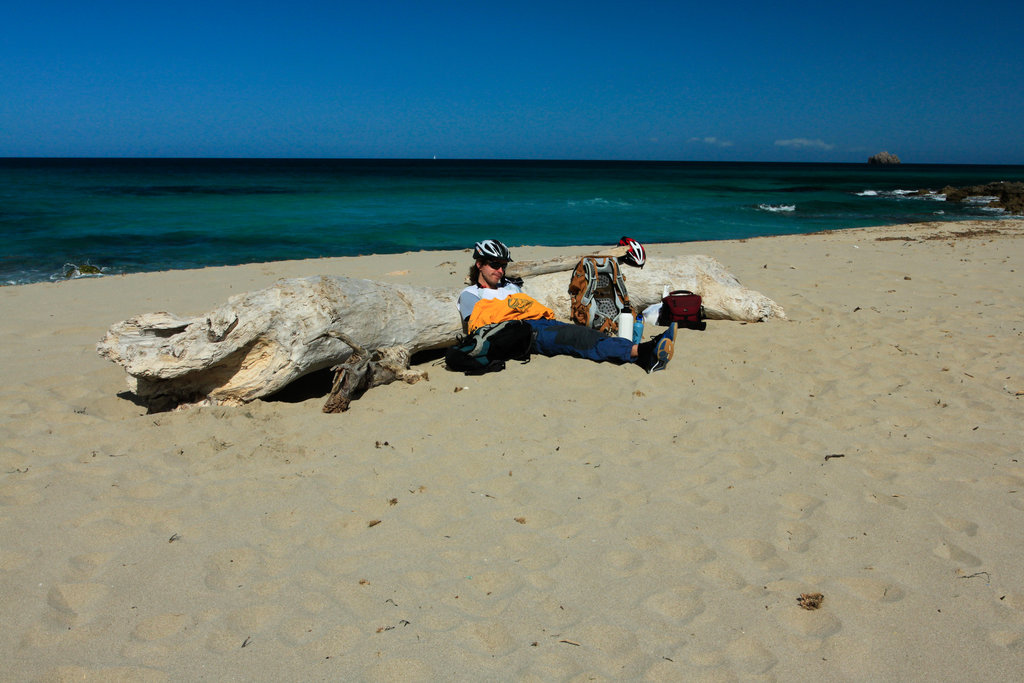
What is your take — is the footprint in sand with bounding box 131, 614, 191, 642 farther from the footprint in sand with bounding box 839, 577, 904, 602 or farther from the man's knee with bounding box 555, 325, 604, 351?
the man's knee with bounding box 555, 325, 604, 351

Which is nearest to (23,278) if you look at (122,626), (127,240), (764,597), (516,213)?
(127,240)

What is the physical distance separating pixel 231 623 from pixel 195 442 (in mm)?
1905

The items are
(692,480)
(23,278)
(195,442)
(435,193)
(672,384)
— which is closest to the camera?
(692,480)

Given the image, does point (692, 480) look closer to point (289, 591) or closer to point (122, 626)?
point (289, 591)

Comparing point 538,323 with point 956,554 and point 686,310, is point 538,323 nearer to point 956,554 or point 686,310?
point 686,310

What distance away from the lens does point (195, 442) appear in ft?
14.1

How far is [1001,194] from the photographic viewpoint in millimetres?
28906

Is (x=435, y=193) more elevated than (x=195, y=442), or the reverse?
(x=435, y=193)

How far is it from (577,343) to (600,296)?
1.12 meters

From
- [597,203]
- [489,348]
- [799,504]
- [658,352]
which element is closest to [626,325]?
[658,352]

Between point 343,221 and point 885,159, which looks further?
point 885,159

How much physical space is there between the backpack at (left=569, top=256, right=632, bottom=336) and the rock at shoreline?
25.0m

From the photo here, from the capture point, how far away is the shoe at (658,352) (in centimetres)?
557

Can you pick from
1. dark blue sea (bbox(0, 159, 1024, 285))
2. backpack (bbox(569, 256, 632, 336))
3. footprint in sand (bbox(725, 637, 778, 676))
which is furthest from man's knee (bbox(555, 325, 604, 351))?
dark blue sea (bbox(0, 159, 1024, 285))
